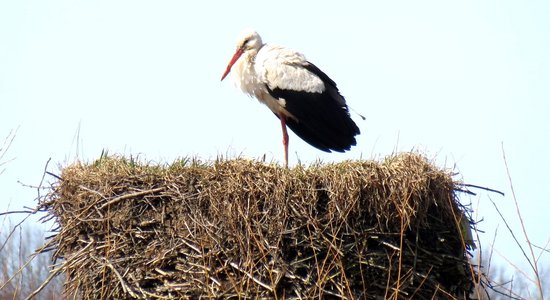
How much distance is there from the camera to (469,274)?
6.06m

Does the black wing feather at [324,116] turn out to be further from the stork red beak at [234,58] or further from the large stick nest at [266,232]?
the large stick nest at [266,232]

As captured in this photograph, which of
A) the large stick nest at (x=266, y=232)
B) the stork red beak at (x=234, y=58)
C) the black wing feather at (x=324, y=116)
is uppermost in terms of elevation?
the stork red beak at (x=234, y=58)

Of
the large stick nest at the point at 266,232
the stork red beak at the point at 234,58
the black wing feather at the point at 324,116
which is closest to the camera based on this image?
the large stick nest at the point at 266,232

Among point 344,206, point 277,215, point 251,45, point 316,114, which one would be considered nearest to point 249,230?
point 277,215

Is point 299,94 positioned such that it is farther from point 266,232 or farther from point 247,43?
point 266,232

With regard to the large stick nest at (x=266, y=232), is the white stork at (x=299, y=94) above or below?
above

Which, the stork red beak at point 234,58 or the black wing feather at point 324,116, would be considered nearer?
the black wing feather at point 324,116

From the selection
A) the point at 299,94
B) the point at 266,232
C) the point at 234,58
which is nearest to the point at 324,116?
the point at 299,94

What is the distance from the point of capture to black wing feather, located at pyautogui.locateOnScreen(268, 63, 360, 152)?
8117mm

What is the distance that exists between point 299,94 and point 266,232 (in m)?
2.52

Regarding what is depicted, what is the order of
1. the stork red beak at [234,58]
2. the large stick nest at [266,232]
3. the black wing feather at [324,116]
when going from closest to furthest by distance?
the large stick nest at [266,232], the black wing feather at [324,116], the stork red beak at [234,58]

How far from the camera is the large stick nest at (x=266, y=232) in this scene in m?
5.75

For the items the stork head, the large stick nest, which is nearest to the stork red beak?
the stork head

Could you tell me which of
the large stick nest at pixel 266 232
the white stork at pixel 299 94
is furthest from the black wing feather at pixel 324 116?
the large stick nest at pixel 266 232
